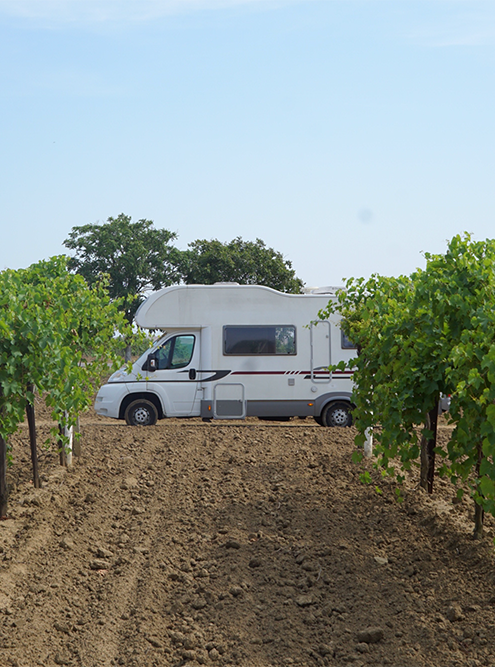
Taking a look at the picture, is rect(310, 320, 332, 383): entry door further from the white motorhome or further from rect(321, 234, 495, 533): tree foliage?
rect(321, 234, 495, 533): tree foliage

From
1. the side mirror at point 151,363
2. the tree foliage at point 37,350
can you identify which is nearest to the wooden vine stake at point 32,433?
the tree foliage at point 37,350

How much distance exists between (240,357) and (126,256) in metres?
29.4

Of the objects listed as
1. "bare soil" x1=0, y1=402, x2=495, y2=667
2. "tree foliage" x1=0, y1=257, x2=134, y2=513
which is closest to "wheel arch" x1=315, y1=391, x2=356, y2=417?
"bare soil" x1=0, y1=402, x2=495, y2=667

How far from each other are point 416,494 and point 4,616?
4864 mm

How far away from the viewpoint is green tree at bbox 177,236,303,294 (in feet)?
120

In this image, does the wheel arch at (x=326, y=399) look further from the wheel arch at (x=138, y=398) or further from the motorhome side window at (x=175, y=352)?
the wheel arch at (x=138, y=398)

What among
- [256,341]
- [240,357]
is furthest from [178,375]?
[256,341]

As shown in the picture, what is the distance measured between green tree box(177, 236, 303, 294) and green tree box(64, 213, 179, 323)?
16.7 feet

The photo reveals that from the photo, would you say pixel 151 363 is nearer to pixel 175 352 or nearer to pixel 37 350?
pixel 175 352

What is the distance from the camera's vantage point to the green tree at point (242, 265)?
36.7 m

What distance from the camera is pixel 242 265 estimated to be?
3688 cm

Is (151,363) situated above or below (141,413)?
above

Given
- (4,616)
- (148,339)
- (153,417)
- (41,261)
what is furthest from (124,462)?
(4,616)

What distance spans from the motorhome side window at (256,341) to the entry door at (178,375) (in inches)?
28.5
